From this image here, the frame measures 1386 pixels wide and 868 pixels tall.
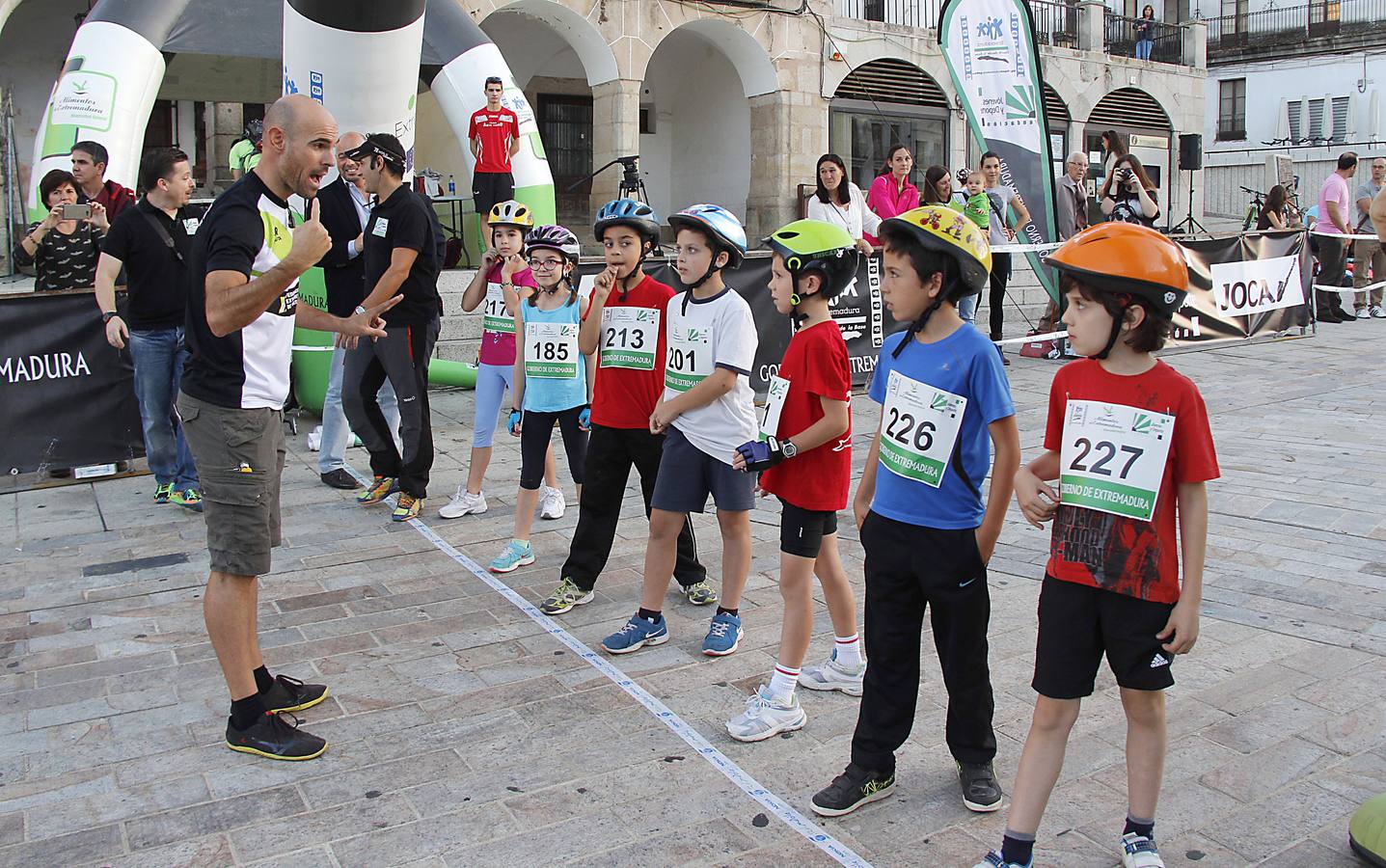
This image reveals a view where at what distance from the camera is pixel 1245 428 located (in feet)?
29.8

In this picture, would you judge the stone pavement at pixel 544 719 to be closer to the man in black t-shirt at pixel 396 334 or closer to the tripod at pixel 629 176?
the man in black t-shirt at pixel 396 334

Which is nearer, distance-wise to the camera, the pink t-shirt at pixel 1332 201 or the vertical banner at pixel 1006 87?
the vertical banner at pixel 1006 87

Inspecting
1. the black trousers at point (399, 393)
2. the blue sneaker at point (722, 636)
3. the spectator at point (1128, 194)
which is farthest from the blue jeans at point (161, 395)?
the spectator at point (1128, 194)

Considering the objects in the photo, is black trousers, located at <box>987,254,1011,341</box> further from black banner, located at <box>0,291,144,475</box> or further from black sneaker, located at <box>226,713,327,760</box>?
black sneaker, located at <box>226,713,327,760</box>

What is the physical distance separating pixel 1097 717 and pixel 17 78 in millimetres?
19946

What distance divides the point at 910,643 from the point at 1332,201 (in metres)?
14.9

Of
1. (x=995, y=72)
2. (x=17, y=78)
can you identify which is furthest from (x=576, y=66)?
(x=995, y=72)

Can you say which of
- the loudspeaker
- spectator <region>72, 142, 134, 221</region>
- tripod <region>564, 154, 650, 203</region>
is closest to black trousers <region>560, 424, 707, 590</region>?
spectator <region>72, 142, 134, 221</region>

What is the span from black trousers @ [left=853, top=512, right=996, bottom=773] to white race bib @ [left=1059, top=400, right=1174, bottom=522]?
468mm

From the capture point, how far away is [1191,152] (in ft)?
93.4

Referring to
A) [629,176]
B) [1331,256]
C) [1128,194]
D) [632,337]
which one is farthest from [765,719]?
[1331,256]

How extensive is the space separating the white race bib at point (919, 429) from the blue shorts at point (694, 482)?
1.19m

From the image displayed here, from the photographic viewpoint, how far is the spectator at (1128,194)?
12711mm

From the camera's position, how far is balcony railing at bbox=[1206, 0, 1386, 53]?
141 ft
